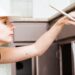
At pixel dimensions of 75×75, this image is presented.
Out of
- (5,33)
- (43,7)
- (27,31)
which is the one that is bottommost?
(5,33)

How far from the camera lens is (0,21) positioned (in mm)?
623

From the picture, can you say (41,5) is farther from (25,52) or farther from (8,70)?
(25,52)

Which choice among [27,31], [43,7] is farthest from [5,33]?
[43,7]

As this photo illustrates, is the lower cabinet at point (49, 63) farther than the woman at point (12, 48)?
Yes

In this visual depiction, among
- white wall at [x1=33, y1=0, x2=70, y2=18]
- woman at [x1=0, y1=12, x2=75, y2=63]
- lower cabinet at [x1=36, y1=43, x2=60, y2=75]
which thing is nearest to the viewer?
woman at [x1=0, y1=12, x2=75, y2=63]

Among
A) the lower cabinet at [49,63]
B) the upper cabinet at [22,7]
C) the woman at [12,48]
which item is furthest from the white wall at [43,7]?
the woman at [12,48]

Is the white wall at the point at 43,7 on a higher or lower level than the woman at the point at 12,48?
higher

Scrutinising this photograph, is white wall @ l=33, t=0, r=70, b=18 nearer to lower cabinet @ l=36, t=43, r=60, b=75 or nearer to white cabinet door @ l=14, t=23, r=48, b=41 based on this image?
white cabinet door @ l=14, t=23, r=48, b=41

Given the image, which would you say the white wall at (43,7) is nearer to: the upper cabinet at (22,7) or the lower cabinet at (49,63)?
the upper cabinet at (22,7)

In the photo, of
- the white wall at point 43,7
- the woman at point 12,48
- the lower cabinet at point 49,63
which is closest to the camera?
the woman at point 12,48

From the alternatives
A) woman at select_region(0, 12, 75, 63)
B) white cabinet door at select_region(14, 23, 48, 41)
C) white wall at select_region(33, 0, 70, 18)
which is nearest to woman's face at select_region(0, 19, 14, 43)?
woman at select_region(0, 12, 75, 63)

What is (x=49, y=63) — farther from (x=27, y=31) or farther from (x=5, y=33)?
(x=5, y=33)

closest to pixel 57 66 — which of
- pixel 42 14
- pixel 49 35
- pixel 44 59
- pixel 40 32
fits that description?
pixel 44 59

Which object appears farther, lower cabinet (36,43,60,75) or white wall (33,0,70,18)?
white wall (33,0,70,18)
